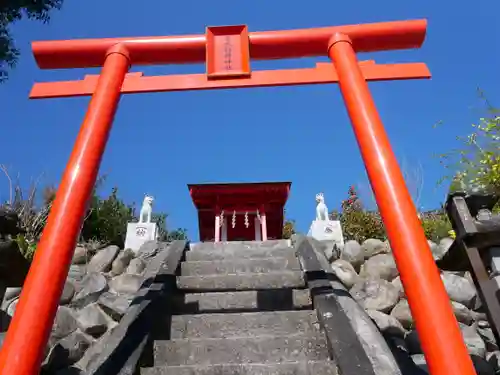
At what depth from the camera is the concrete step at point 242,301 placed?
4430 mm

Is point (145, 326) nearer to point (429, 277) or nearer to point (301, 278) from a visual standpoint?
point (301, 278)

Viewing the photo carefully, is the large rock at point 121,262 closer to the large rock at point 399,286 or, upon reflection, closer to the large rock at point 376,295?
the large rock at point 376,295

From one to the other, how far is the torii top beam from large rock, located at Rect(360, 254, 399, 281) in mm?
4978

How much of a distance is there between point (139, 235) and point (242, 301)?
6452 mm

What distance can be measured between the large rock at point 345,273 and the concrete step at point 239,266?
2.39 m

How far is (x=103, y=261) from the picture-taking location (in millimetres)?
8914

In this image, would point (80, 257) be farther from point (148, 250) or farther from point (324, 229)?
point (324, 229)

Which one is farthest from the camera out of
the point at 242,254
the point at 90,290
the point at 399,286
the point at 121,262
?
the point at 121,262

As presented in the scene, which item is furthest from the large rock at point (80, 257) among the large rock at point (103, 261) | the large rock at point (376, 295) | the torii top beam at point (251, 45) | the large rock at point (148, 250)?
the large rock at point (376, 295)

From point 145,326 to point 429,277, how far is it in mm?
2438

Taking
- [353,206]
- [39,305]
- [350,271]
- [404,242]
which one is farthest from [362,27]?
[353,206]

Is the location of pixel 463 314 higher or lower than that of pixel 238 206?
lower

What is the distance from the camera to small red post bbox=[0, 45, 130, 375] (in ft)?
8.13

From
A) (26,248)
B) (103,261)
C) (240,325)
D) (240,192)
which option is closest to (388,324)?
(240,325)
